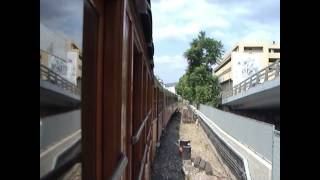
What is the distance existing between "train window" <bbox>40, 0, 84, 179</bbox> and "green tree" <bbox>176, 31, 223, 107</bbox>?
203ft

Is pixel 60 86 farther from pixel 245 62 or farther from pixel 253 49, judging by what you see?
pixel 253 49

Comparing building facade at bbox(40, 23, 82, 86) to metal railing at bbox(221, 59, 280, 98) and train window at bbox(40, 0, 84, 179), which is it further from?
metal railing at bbox(221, 59, 280, 98)

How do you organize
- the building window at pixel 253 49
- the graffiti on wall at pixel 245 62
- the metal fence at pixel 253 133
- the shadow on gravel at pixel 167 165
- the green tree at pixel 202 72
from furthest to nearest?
the building window at pixel 253 49
the green tree at pixel 202 72
the graffiti on wall at pixel 245 62
the shadow on gravel at pixel 167 165
the metal fence at pixel 253 133

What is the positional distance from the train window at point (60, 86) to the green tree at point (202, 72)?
61961 mm

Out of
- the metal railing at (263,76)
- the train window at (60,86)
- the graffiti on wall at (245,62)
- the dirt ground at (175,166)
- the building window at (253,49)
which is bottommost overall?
the dirt ground at (175,166)

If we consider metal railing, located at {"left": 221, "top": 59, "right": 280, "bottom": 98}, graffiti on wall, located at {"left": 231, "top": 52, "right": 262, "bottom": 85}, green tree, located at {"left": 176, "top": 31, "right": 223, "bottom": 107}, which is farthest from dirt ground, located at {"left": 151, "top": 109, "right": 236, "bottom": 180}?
green tree, located at {"left": 176, "top": 31, "right": 223, "bottom": 107}

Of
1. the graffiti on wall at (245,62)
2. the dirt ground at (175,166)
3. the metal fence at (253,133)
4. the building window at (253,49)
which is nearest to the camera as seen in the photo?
the metal fence at (253,133)

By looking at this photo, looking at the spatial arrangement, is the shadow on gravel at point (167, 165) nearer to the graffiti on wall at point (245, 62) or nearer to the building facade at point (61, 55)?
the building facade at point (61, 55)

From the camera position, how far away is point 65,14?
4.79 ft

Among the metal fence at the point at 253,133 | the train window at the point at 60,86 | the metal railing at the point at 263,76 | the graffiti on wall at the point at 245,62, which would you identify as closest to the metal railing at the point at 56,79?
the train window at the point at 60,86

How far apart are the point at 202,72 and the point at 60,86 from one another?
→ 72028 mm

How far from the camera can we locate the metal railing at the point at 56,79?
1.13 meters

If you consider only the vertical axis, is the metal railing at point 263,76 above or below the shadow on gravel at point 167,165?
above
